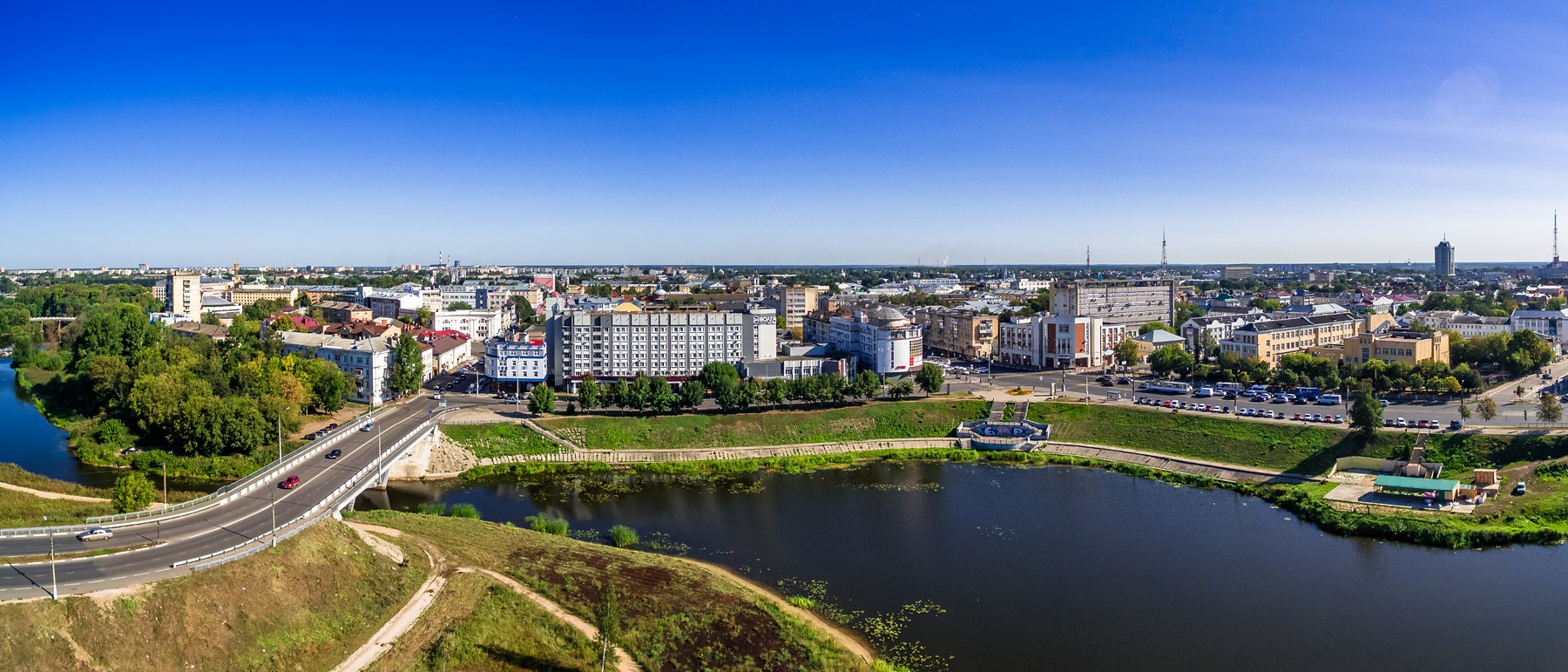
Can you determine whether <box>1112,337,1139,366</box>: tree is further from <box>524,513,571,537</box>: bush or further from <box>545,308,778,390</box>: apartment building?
<box>524,513,571,537</box>: bush

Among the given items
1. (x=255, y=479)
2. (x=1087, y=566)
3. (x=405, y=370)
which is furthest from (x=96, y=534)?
(x=405, y=370)

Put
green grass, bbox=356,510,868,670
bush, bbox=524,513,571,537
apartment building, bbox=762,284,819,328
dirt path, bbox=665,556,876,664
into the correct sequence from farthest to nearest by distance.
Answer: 1. apartment building, bbox=762,284,819,328
2. bush, bbox=524,513,571,537
3. dirt path, bbox=665,556,876,664
4. green grass, bbox=356,510,868,670

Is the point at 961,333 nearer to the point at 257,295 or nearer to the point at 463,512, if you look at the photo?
the point at 463,512

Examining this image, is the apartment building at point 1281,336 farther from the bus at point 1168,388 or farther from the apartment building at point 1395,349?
the bus at point 1168,388

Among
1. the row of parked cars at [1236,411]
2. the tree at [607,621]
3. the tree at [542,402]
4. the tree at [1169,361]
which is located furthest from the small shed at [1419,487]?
the tree at [542,402]

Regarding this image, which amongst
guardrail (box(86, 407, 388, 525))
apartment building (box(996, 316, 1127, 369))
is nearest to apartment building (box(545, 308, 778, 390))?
guardrail (box(86, 407, 388, 525))

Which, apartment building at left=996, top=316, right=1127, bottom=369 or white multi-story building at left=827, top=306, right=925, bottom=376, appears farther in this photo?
apartment building at left=996, top=316, right=1127, bottom=369
